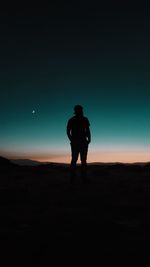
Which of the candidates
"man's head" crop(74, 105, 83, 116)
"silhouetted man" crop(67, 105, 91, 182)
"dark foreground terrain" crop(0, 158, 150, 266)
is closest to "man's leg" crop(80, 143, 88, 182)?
"silhouetted man" crop(67, 105, 91, 182)

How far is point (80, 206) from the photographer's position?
7.79 meters

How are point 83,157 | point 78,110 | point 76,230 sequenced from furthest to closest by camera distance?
point 83,157 < point 78,110 < point 76,230

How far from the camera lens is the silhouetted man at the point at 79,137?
13.2 meters

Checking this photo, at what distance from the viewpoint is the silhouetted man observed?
521 inches

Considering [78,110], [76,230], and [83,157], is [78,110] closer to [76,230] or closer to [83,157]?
[83,157]

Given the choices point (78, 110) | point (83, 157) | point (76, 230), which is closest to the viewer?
point (76, 230)

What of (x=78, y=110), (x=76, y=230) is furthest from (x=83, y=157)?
(x=76, y=230)

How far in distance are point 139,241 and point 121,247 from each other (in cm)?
38

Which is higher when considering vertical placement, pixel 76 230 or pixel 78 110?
pixel 78 110

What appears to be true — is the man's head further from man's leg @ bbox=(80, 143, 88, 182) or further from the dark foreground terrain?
the dark foreground terrain

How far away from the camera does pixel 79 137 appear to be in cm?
1329

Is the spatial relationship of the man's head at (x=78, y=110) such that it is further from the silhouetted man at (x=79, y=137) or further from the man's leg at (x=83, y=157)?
the man's leg at (x=83, y=157)

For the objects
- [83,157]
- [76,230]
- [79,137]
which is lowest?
[76,230]

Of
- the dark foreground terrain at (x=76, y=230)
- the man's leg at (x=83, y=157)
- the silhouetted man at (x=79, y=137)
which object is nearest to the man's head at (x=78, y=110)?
the silhouetted man at (x=79, y=137)
